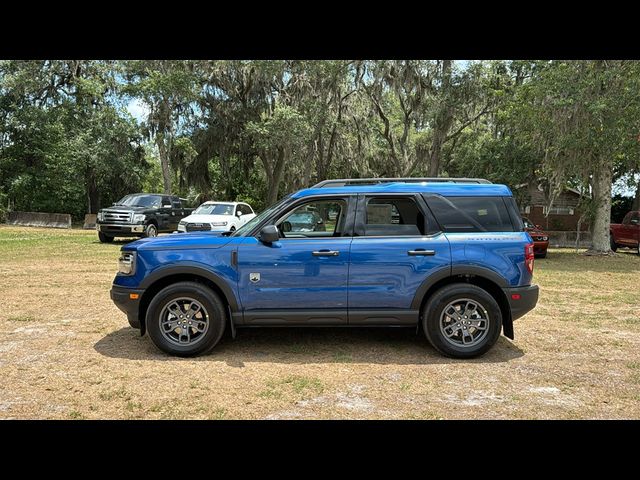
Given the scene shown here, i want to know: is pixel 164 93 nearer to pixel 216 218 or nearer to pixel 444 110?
pixel 216 218

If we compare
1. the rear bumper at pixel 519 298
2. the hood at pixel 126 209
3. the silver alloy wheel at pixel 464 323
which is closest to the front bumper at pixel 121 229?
the hood at pixel 126 209

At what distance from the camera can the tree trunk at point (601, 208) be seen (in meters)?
17.1

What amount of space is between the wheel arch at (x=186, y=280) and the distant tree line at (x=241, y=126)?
2160cm

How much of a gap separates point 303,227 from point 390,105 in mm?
26771

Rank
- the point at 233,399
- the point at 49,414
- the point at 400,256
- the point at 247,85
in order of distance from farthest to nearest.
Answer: the point at 247,85, the point at 400,256, the point at 233,399, the point at 49,414

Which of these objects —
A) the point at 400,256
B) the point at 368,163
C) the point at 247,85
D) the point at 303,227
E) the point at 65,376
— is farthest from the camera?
the point at 368,163

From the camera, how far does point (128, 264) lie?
5.41 meters

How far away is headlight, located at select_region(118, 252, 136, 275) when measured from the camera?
5.38 meters

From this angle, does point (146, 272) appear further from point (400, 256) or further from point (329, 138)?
point (329, 138)

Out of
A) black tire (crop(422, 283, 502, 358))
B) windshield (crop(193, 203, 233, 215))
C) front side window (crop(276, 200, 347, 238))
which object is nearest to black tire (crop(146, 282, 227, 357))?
front side window (crop(276, 200, 347, 238))

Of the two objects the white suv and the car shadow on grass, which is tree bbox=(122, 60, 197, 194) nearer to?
the white suv

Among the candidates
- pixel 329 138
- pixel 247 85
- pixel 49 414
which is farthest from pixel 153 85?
pixel 49 414

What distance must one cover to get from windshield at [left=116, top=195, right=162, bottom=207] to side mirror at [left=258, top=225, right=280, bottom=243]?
15126mm

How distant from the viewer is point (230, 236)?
555 centimetres
